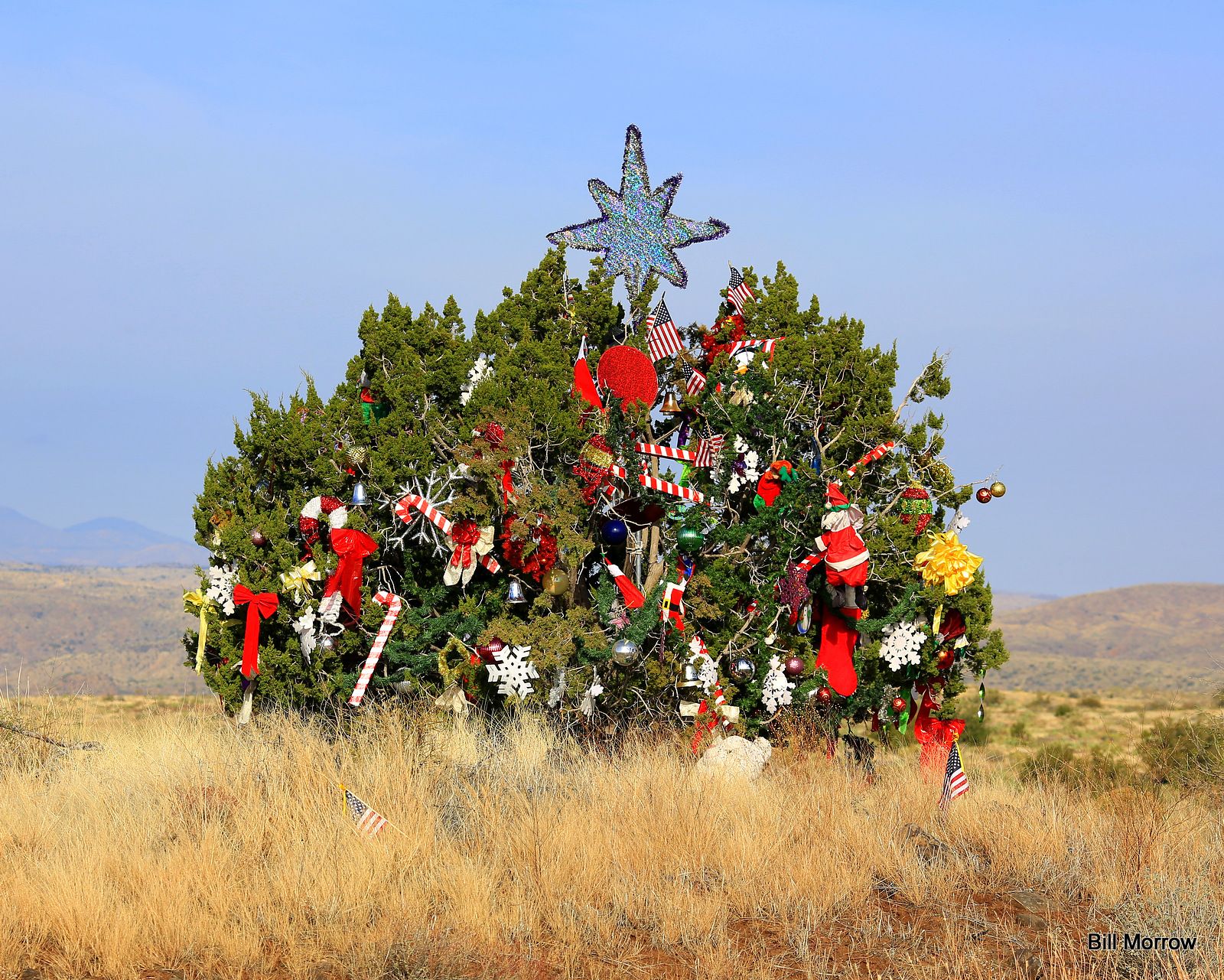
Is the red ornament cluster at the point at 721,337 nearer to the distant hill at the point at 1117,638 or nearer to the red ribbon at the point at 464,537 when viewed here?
the red ribbon at the point at 464,537

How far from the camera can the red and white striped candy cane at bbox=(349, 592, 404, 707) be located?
32.8 ft

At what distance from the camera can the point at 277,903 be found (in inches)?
249

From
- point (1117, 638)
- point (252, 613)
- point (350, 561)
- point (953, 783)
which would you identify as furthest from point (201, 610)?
point (1117, 638)

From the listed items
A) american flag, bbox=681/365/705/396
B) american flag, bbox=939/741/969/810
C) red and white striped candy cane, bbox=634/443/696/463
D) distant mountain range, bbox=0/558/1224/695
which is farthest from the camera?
distant mountain range, bbox=0/558/1224/695

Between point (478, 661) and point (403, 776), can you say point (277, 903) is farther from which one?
point (478, 661)

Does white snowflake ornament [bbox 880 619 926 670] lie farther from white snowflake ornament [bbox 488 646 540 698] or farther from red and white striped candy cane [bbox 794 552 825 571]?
white snowflake ornament [bbox 488 646 540 698]

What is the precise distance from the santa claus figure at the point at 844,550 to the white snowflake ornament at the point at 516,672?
106 inches

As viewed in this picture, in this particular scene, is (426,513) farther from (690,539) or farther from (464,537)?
(690,539)

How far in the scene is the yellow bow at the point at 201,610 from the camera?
1041 cm

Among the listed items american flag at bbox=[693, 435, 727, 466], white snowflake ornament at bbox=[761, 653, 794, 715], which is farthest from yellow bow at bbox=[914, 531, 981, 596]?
american flag at bbox=[693, 435, 727, 466]

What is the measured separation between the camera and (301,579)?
32.9 feet

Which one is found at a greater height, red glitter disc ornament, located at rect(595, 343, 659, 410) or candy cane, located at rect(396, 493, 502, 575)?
red glitter disc ornament, located at rect(595, 343, 659, 410)

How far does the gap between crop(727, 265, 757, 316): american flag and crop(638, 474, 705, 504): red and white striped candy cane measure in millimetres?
1948

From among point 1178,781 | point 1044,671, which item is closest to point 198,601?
point 1178,781
